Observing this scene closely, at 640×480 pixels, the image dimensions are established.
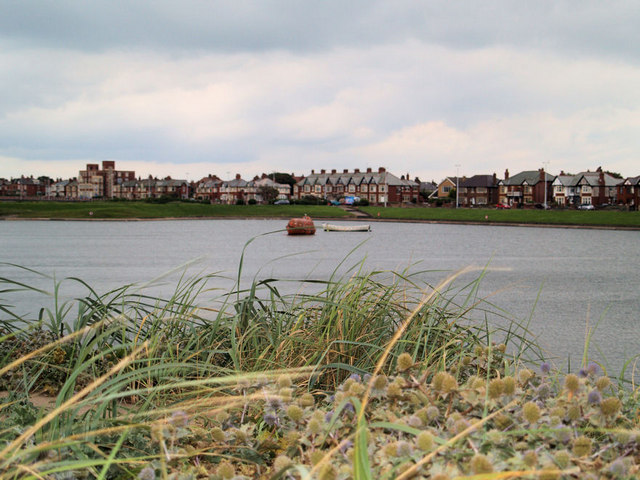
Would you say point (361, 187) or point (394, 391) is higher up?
point (361, 187)

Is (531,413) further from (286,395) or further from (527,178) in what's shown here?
(527,178)

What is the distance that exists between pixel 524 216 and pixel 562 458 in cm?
8426

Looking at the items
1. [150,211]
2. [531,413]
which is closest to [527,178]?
[150,211]

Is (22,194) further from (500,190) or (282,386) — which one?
(282,386)

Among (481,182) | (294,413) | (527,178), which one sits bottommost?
(294,413)

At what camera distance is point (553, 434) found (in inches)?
64.9

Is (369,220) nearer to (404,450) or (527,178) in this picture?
(527,178)

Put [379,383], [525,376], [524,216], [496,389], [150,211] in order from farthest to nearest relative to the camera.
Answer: [150,211] → [524,216] → [525,376] → [379,383] → [496,389]

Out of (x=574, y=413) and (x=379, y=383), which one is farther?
(x=379, y=383)

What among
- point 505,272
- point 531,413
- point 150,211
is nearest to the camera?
point 531,413

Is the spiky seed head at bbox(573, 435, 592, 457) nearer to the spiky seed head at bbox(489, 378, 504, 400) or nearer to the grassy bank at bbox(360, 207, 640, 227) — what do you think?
the spiky seed head at bbox(489, 378, 504, 400)

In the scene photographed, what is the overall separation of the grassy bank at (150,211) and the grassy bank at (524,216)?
32.8 ft

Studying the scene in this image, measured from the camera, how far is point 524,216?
266ft

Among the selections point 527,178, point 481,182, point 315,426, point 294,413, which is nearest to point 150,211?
point 481,182
